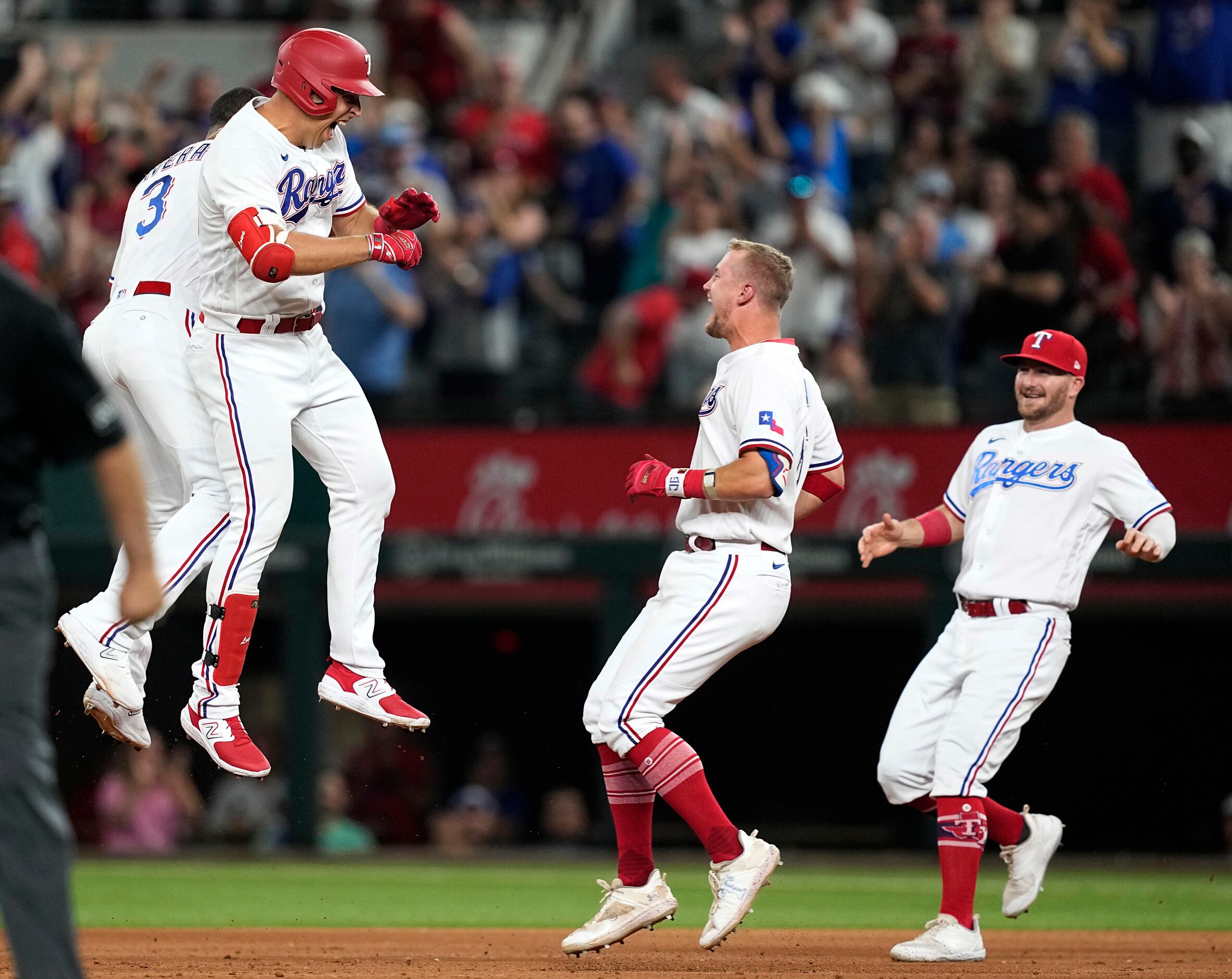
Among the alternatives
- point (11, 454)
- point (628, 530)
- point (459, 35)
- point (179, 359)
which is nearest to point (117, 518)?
point (11, 454)

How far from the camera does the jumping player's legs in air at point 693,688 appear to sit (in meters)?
6.53

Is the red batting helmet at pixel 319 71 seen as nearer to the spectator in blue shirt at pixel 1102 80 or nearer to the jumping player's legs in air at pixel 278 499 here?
the jumping player's legs in air at pixel 278 499

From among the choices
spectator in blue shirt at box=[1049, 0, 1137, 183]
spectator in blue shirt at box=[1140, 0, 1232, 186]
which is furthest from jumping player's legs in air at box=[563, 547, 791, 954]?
spectator in blue shirt at box=[1049, 0, 1137, 183]

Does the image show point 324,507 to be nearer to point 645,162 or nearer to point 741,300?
point 645,162

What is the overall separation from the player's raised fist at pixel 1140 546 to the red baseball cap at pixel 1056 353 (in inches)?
27.4

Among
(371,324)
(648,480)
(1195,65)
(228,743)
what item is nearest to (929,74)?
(1195,65)

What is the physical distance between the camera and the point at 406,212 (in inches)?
251

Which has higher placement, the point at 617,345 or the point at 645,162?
the point at 645,162

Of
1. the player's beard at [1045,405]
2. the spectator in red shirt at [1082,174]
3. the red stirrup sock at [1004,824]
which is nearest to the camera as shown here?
the player's beard at [1045,405]

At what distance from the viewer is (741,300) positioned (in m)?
6.67

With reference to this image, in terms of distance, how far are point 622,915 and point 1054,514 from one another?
2175 mm

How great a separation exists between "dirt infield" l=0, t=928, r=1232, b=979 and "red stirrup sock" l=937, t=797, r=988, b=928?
23 cm

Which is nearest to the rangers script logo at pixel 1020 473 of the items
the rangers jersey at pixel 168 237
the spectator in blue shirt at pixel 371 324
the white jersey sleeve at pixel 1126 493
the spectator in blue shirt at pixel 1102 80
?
the white jersey sleeve at pixel 1126 493

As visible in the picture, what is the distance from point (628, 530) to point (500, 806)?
2299 mm
